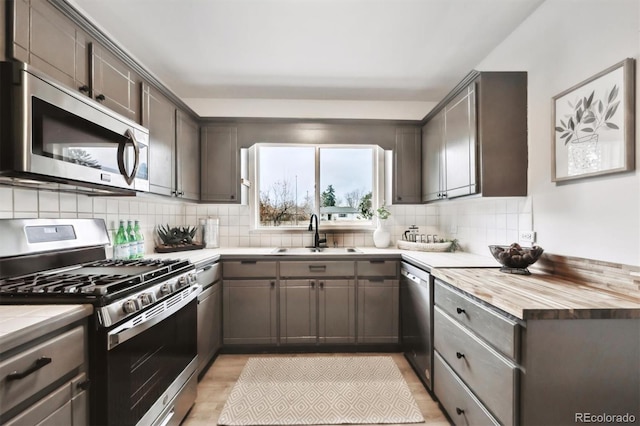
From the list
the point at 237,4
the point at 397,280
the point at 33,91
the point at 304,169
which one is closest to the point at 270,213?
the point at 304,169

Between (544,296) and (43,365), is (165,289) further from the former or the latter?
(544,296)

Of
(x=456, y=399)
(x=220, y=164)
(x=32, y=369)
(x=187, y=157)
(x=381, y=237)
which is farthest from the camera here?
(x=381, y=237)

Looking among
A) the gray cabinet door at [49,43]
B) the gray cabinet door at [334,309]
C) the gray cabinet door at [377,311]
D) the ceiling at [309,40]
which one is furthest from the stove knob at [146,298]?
the ceiling at [309,40]

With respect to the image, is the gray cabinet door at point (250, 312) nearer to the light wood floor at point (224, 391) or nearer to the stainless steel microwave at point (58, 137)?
the light wood floor at point (224, 391)

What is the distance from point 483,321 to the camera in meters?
1.26

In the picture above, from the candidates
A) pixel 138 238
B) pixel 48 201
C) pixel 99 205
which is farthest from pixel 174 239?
pixel 48 201

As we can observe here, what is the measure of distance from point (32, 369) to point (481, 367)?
171 centimetres

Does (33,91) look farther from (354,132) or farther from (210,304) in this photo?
(354,132)

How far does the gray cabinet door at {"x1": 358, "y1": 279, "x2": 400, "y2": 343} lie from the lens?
249 centimetres

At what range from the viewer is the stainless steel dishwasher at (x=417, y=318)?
1919mm

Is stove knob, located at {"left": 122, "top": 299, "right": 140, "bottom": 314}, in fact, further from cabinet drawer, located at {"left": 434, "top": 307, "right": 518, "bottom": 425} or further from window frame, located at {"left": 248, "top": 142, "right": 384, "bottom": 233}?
window frame, located at {"left": 248, "top": 142, "right": 384, "bottom": 233}

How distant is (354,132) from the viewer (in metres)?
2.90

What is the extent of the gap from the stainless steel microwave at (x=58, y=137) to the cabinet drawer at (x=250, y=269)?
112cm

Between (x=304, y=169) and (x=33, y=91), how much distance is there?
2352mm
